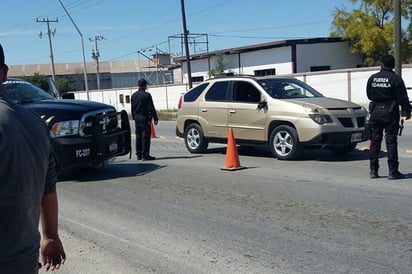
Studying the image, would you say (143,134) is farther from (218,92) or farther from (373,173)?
(373,173)

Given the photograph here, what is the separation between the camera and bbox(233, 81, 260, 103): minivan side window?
12078 millimetres

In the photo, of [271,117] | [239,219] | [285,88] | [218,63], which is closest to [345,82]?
[218,63]

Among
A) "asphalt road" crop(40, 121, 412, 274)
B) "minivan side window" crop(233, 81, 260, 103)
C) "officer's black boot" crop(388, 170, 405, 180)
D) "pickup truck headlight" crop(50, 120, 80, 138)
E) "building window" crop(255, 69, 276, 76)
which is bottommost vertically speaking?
"asphalt road" crop(40, 121, 412, 274)

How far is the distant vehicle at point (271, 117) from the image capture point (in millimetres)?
10891

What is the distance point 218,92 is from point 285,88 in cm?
166

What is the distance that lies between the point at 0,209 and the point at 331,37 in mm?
44486

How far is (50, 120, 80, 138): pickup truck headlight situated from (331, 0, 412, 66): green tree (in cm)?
3699

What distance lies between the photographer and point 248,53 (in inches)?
1804

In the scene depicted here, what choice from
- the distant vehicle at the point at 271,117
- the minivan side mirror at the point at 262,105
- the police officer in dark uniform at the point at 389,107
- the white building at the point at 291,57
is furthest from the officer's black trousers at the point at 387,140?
the white building at the point at 291,57

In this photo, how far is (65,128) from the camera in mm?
9500

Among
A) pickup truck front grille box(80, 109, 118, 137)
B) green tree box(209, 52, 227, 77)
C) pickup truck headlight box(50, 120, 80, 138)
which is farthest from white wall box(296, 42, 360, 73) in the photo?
pickup truck headlight box(50, 120, 80, 138)

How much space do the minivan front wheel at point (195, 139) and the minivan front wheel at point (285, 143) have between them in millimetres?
2121

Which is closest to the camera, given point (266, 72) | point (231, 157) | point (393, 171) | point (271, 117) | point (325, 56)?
point (393, 171)

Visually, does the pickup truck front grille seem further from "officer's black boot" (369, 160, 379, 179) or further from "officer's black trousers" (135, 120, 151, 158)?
"officer's black boot" (369, 160, 379, 179)
